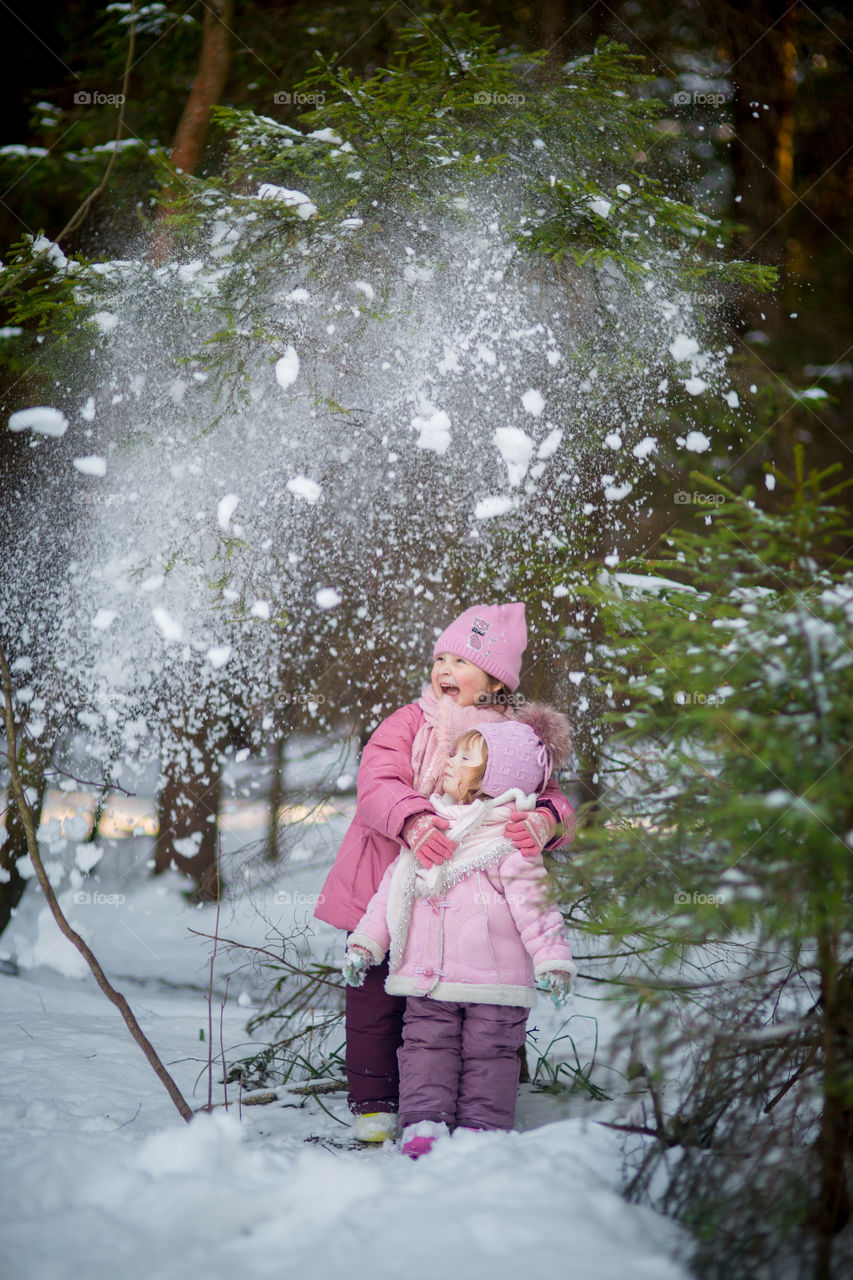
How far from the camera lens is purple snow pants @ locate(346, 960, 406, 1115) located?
211 centimetres

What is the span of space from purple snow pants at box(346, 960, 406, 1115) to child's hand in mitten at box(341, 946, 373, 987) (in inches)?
6.1

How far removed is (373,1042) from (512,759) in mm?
813

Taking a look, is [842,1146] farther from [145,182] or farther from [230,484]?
[145,182]

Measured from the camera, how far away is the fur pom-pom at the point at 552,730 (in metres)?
2.21

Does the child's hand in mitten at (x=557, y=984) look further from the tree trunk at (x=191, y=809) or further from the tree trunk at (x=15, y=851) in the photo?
the tree trunk at (x=15, y=851)

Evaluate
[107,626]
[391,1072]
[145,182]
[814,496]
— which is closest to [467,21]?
[145,182]

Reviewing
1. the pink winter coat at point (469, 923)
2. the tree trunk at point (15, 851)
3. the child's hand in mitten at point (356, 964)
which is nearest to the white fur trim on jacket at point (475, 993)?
the pink winter coat at point (469, 923)

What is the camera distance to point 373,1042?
7.02ft

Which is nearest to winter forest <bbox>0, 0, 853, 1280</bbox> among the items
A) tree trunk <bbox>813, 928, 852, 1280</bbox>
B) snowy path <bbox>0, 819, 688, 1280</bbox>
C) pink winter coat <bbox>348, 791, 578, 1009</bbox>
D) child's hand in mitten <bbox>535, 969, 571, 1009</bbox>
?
pink winter coat <bbox>348, 791, 578, 1009</bbox>

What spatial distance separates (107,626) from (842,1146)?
320 centimetres

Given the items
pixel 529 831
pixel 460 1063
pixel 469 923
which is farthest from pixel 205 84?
pixel 460 1063

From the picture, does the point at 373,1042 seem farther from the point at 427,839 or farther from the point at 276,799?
the point at 276,799

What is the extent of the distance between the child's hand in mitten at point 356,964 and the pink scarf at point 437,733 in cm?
41

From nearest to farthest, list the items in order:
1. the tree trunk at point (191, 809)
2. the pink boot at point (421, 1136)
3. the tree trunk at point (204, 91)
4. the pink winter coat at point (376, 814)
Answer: the pink boot at point (421, 1136) → the pink winter coat at point (376, 814) → the tree trunk at point (204, 91) → the tree trunk at point (191, 809)
